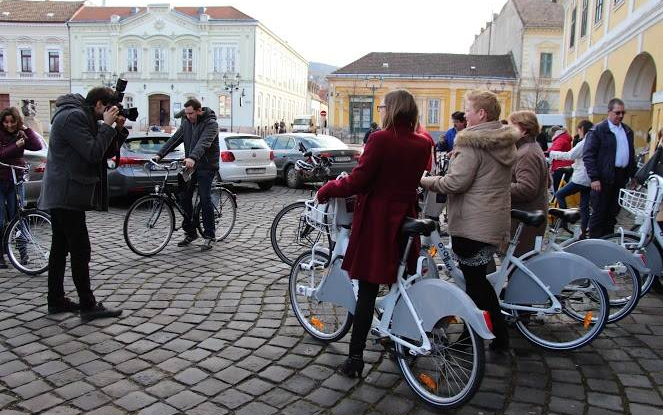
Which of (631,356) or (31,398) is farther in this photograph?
(631,356)

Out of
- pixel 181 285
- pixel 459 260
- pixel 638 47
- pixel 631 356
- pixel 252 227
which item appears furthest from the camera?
pixel 638 47

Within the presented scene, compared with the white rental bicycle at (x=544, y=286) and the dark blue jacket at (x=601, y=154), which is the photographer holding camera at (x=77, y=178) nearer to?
the white rental bicycle at (x=544, y=286)

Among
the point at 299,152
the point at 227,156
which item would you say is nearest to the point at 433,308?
the point at 227,156

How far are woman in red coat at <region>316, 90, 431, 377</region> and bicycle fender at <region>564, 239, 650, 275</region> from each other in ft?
6.82

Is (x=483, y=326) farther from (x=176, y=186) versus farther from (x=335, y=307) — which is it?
(x=176, y=186)

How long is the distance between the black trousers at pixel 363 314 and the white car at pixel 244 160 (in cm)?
1000

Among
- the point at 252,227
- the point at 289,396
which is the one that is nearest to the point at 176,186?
the point at 252,227

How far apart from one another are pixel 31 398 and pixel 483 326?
282 cm

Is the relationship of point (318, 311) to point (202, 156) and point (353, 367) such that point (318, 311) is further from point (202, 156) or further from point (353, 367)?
point (202, 156)

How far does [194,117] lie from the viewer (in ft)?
25.4

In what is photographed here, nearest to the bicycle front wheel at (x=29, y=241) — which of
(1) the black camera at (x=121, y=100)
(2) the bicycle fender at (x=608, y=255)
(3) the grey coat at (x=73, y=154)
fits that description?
(3) the grey coat at (x=73, y=154)

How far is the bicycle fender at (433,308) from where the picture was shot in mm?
3276

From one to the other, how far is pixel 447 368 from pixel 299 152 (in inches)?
500

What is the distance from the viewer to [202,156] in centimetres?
762
